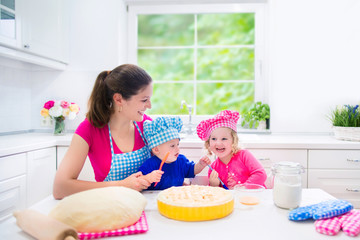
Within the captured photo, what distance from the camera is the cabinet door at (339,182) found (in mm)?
2125

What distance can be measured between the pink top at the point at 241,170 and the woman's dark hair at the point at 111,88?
61cm

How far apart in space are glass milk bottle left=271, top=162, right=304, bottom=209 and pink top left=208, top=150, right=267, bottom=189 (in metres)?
0.57

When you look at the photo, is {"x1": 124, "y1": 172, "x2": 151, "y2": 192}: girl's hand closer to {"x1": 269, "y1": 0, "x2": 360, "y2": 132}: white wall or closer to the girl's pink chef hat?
the girl's pink chef hat

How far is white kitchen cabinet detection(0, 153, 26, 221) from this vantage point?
1771 mm

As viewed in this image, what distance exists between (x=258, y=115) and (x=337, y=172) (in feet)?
2.81

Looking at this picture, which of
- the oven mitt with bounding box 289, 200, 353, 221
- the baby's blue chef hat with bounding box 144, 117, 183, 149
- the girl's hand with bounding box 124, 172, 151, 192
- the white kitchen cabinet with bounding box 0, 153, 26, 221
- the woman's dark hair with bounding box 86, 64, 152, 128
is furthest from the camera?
the white kitchen cabinet with bounding box 0, 153, 26, 221

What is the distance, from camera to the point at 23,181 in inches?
77.2

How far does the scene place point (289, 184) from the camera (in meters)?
0.91

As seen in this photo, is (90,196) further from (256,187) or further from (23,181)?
(23,181)

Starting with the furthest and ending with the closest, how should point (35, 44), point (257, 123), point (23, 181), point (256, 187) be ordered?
point (257, 123)
point (35, 44)
point (23, 181)
point (256, 187)

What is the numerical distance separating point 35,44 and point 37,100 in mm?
736

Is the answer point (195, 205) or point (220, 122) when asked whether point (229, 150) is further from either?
point (195, 205)

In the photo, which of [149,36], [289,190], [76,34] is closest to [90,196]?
[289,190]

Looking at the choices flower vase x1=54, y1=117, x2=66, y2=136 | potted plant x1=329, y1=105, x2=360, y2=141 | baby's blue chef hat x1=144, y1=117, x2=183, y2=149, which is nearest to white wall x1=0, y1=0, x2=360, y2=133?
potted plant x1=329, y1=105, x2=360, y2=141
